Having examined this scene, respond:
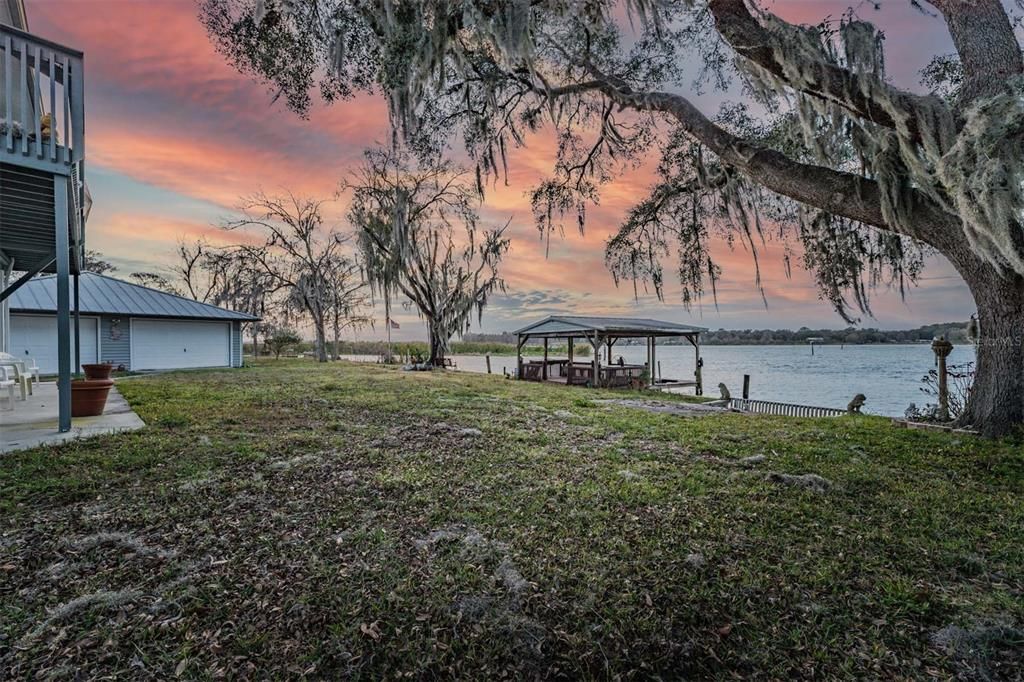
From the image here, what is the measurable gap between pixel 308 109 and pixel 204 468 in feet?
18.8

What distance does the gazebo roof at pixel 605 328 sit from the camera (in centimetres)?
1594

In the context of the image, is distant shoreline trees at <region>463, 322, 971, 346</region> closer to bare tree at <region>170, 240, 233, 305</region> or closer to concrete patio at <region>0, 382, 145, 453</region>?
bare tree at <region>170, 240, 233, 305</region>

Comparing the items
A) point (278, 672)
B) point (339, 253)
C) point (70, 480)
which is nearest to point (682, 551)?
point (278, 672)

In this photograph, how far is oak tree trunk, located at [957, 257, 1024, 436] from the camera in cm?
529

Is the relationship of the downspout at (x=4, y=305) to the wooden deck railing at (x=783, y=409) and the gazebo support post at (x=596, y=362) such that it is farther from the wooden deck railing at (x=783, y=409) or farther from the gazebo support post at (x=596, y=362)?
the wooden deck railing at (x=783, y=409)

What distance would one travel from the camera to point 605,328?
51.0 feet

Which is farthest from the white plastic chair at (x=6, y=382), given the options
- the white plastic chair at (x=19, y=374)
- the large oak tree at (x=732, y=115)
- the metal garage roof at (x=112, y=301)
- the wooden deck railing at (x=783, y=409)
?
the wooden deck railing at (x=783, y=409)

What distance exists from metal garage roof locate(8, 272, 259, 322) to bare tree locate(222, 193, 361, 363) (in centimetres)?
603

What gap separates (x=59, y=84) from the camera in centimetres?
529

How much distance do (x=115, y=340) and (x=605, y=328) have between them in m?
17.6

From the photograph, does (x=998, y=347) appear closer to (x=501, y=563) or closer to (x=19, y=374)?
(x=501, y=563)

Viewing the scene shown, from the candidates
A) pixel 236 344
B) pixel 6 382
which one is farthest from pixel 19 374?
pixel 236 344

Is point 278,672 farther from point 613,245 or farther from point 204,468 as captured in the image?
point 613,245

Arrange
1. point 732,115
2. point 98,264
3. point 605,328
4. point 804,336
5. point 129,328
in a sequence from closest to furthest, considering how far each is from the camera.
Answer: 1. point 732,115
2. point 605,328
3. point 129,328
4. point 98,264
5. point 804,336
